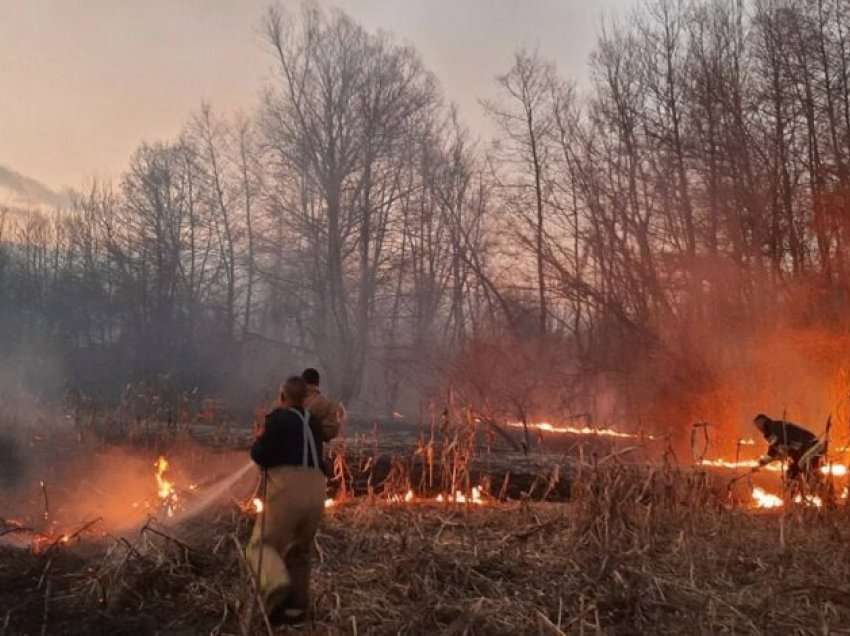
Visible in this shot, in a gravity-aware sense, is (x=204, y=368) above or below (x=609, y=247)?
below

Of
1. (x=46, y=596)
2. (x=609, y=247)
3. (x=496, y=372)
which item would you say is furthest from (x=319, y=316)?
(x=46, y=596)

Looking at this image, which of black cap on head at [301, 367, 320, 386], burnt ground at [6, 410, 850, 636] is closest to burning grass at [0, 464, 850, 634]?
burnt ground at [6, 410, 850, 636]

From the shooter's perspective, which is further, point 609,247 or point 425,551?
point 609,247

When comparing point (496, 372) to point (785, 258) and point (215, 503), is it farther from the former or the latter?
point (215, 503)

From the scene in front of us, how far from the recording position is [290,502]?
511cm

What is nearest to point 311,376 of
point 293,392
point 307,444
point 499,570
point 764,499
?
point 293,392

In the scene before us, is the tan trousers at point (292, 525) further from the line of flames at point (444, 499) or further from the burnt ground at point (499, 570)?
the line of flames at point (444, 499)

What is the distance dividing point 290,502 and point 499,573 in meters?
1.82

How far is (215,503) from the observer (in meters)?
7.52

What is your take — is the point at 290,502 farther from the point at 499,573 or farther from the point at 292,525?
the point at 499,573

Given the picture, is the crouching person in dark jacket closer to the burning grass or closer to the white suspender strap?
the white suspender strap

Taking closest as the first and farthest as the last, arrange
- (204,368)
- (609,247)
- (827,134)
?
(827,134) → (609,247) → (204,368)

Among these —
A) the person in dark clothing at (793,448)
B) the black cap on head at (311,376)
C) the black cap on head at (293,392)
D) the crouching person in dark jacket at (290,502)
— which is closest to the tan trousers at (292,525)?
the crouching person in dark jacket at (290,502)

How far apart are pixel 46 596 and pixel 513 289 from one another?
2092 cm
